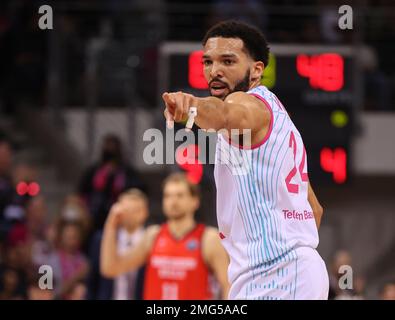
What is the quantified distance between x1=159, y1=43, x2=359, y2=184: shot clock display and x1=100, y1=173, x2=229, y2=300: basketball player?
256cm

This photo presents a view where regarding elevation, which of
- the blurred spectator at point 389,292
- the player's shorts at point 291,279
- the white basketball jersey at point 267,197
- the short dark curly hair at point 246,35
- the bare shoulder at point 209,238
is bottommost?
the blurred spectator at point 389,292

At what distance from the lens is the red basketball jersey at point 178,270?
→ 8.88 metres

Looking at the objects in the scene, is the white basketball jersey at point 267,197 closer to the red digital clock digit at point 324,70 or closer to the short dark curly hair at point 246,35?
the short dark curly hair at point 246,35

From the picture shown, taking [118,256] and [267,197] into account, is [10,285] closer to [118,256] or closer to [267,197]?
[118,256]

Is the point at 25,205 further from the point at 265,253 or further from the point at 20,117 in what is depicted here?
the point at 265,253

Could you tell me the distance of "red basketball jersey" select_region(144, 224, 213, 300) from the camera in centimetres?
888

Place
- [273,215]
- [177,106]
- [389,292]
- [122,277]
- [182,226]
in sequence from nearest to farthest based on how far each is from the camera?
[177,106], [273,215], [389,292], [182,226], [122,277]

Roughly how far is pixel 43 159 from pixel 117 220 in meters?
5.55

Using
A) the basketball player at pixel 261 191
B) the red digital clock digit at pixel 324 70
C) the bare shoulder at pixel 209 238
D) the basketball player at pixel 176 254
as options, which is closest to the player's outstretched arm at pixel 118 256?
the basketball player at pixel 176 254

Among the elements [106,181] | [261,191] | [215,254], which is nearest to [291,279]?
[261,191]

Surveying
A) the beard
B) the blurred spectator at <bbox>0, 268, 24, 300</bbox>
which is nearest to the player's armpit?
the beard

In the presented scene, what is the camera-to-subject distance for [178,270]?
894cm

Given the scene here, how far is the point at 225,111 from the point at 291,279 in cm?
90

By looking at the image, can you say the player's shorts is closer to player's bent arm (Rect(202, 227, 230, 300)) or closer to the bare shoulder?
player's bent arm (Rect(202, 227, 230, 300))
